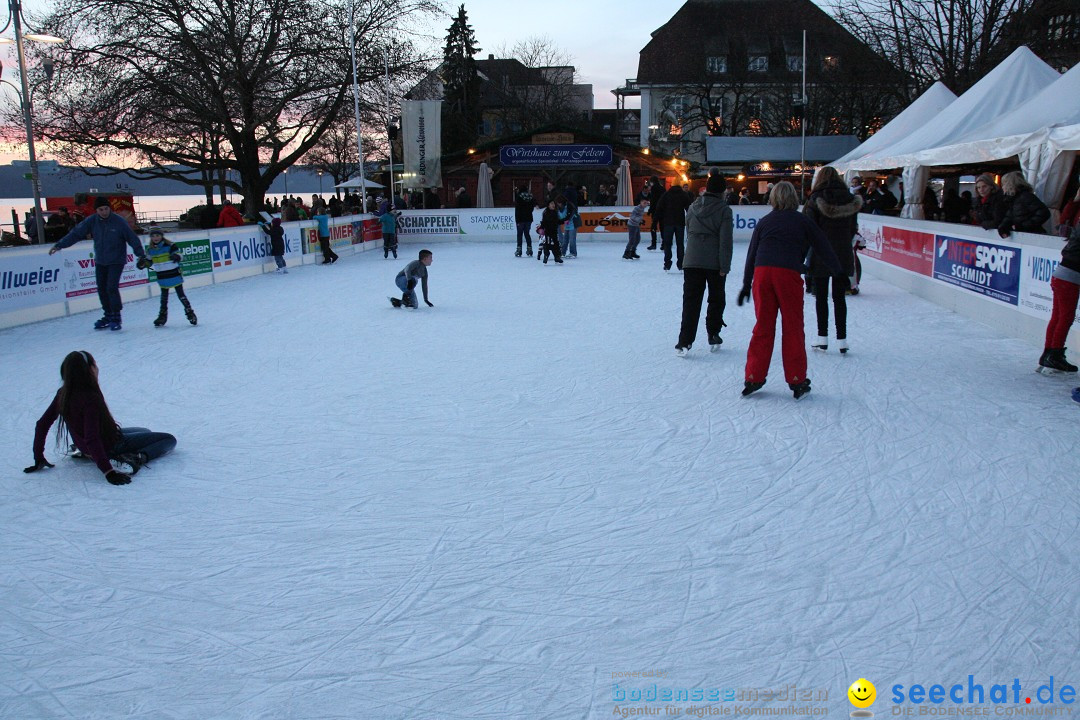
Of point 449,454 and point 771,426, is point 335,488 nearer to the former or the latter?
point 449,454

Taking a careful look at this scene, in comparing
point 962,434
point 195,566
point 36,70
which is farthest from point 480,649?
point 36,70

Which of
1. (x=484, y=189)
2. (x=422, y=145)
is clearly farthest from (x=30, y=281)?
(x=484, y=189)

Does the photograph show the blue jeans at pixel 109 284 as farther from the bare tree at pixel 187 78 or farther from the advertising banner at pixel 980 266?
the bare tree at pixel 187 78

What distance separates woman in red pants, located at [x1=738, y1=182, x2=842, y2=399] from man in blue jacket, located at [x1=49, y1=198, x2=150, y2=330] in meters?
6.44

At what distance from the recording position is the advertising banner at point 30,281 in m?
9.73

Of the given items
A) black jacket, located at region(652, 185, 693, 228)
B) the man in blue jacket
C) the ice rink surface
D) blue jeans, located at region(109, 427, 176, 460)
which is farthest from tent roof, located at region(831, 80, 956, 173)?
blue jeans, located at region(109, 427, 176, 460)

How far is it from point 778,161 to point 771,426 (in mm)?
28742

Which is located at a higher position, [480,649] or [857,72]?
[857,72]

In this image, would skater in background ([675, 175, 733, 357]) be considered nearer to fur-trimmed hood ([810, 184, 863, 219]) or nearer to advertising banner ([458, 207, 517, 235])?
fur-trimmed hood ([810, 184, 863, 219])

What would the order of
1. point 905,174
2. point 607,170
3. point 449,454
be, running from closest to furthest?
point 449,454 < point 905,174 < point 607,170

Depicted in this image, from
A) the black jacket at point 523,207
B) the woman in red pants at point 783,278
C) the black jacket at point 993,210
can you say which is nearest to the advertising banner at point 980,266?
the black jacket at point 993,210

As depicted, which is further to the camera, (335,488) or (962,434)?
(962,434)

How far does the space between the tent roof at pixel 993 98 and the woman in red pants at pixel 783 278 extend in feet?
25.9

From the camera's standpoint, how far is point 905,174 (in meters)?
14.4
